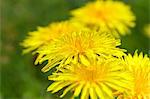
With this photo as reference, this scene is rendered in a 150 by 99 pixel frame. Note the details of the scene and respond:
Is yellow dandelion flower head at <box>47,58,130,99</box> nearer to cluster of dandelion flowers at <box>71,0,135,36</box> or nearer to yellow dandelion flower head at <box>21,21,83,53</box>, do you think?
yellow dandelion flower head at <box>21,21,83,53</box>

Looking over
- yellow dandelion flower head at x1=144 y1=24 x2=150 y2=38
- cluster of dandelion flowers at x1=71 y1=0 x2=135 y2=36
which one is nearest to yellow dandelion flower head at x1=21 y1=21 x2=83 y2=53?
cluster of dandelion flowers at x1=71 y1=0 x2=135 y2=36

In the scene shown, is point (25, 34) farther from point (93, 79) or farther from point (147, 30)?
point (93, 79)

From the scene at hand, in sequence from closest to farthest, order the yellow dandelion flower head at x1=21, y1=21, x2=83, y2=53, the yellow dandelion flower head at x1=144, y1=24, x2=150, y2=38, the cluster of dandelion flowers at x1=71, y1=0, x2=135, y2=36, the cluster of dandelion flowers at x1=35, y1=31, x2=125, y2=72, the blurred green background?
the cluster of dandelion flowers at x1=35, y1=31, x2=125, y2=72, the yellow dandelion flower head at x1=21, y1=21, x2=83, y2=53, the cluster of dandelion flowers at x1=71, y1=0, x2=135, y2=36, the blurred green background, the yellow dandelion flower head at x1=144, y1=24, x2=150, y2=38

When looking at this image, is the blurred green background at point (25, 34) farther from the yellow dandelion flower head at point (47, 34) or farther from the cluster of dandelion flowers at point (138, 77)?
the cluster of dandelion flowers at point (138, 77)

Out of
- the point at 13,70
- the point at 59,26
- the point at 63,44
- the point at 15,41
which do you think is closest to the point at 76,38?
the point at 63,44

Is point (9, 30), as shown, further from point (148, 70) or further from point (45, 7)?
point (148, 70)
